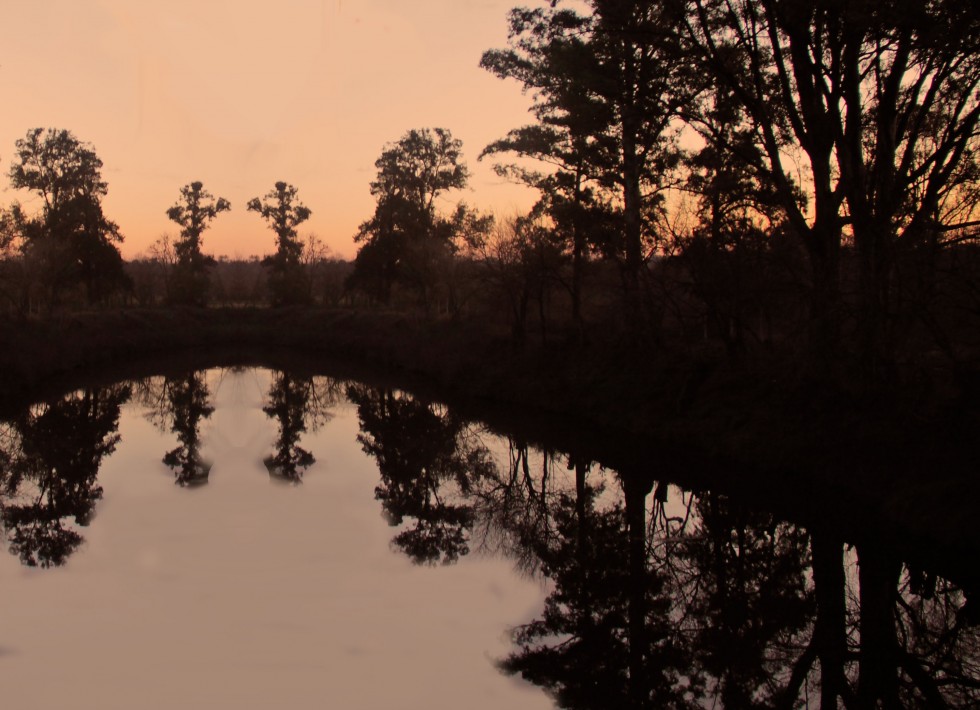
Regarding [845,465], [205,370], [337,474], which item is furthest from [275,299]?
[845,465]

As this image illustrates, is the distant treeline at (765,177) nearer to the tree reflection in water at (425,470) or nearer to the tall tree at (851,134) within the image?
the tall tree at (851,134)

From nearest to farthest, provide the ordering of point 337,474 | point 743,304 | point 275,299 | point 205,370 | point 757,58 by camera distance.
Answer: point 757,58, point 337,474, point 743,304, point 205,370, point 275,299

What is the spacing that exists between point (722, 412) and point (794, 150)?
5.99 meters

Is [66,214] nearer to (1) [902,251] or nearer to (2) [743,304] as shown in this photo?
(2) [743,304]

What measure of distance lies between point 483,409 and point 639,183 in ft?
29.0

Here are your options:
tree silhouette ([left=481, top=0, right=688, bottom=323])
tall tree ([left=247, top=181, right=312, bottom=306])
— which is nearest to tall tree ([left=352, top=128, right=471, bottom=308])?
tall tree ([left=247, top=181, right=312, bottom=306])

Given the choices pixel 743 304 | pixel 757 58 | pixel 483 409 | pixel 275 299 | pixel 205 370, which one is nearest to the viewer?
pixel 757 58

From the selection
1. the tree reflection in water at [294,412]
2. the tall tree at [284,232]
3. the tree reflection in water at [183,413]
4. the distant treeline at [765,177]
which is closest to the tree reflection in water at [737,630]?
the distant treeline at [765,177]

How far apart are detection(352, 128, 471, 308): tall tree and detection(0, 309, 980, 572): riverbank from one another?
828 inches

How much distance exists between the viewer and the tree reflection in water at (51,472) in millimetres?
11328

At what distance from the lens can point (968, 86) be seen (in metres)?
14.2

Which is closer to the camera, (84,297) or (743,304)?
(743,304)

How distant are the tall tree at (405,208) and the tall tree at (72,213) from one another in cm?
1956

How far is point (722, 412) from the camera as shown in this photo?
59.2ft
